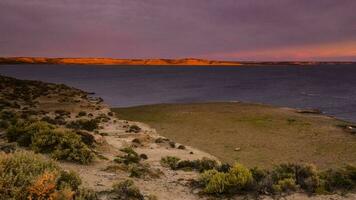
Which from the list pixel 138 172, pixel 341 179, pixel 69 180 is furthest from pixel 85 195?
pixel 341 179

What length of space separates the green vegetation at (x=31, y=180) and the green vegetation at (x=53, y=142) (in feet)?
13.8

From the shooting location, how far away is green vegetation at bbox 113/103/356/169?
974 inches

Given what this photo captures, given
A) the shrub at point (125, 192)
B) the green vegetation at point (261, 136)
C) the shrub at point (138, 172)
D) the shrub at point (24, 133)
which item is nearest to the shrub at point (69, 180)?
the shrub at point (125, 192)

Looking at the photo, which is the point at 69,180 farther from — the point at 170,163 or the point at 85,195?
the point at 170,163

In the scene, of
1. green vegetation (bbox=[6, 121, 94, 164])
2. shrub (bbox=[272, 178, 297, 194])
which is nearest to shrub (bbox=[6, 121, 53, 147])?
green vegetation (bbox=[6, 121, 94, 164])

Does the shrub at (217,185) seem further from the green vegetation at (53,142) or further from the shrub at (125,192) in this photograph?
the green vegetation at (53,142)

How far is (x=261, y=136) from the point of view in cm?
3194

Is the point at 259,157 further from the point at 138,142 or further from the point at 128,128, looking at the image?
the point at 128,128

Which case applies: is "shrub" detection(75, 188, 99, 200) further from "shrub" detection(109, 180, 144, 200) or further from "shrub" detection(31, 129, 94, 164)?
"shrub" detection(31, 129, 94, 164)

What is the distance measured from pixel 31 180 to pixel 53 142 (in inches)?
274

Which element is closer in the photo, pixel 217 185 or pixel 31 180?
pixel 31 180

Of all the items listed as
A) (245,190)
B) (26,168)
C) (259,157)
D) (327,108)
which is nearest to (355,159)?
(259,157)

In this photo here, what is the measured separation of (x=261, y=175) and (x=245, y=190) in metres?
1.20

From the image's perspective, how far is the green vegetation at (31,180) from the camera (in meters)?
7.88
